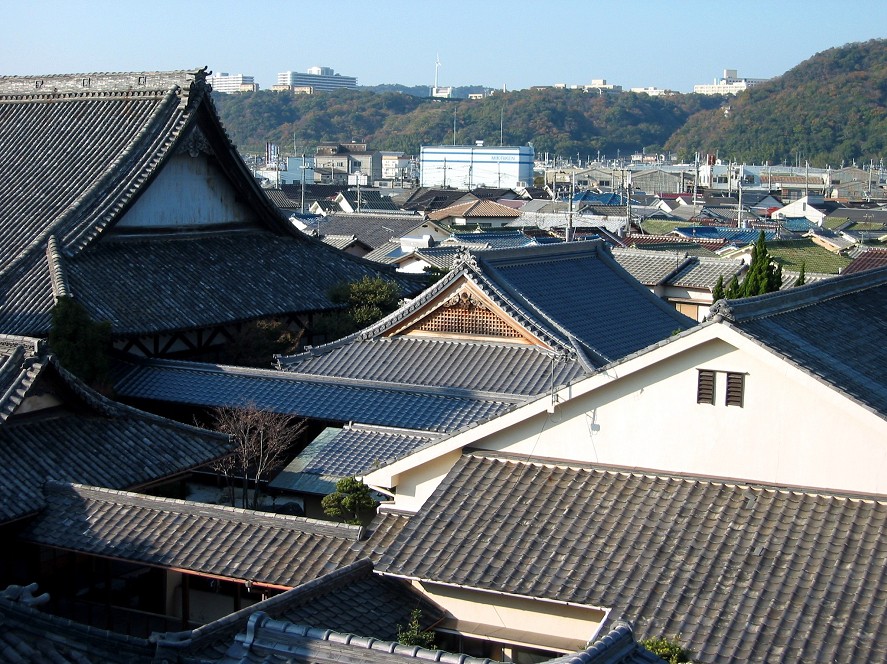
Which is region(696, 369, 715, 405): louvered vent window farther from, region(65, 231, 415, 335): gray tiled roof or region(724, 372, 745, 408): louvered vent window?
region(65, 231, 415, 335): gray tiled roof

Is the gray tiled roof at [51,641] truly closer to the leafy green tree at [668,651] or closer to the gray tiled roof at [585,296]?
the leafy green tree at [668,651]

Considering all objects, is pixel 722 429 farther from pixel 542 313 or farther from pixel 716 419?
pixel 542 313

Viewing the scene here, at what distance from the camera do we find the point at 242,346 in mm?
20547

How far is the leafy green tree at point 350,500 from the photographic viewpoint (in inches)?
467

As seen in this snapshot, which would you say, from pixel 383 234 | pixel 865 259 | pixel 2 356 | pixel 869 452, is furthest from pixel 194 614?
pixel 383 234

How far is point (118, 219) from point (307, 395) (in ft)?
21.2

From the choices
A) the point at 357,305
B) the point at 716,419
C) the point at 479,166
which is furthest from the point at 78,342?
the point at 479,166

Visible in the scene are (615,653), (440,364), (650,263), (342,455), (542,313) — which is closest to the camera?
(615,653)

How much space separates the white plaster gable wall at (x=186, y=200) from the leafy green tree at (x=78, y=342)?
4293 mm

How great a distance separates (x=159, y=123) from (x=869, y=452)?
17.2 meters

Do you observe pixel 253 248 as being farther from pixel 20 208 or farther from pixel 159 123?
pixel 20 208

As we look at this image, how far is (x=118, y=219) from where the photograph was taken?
2117 cm

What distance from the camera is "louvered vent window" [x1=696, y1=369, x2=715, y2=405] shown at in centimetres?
970

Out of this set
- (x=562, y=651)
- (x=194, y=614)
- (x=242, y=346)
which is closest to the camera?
(x=562, y=651)
